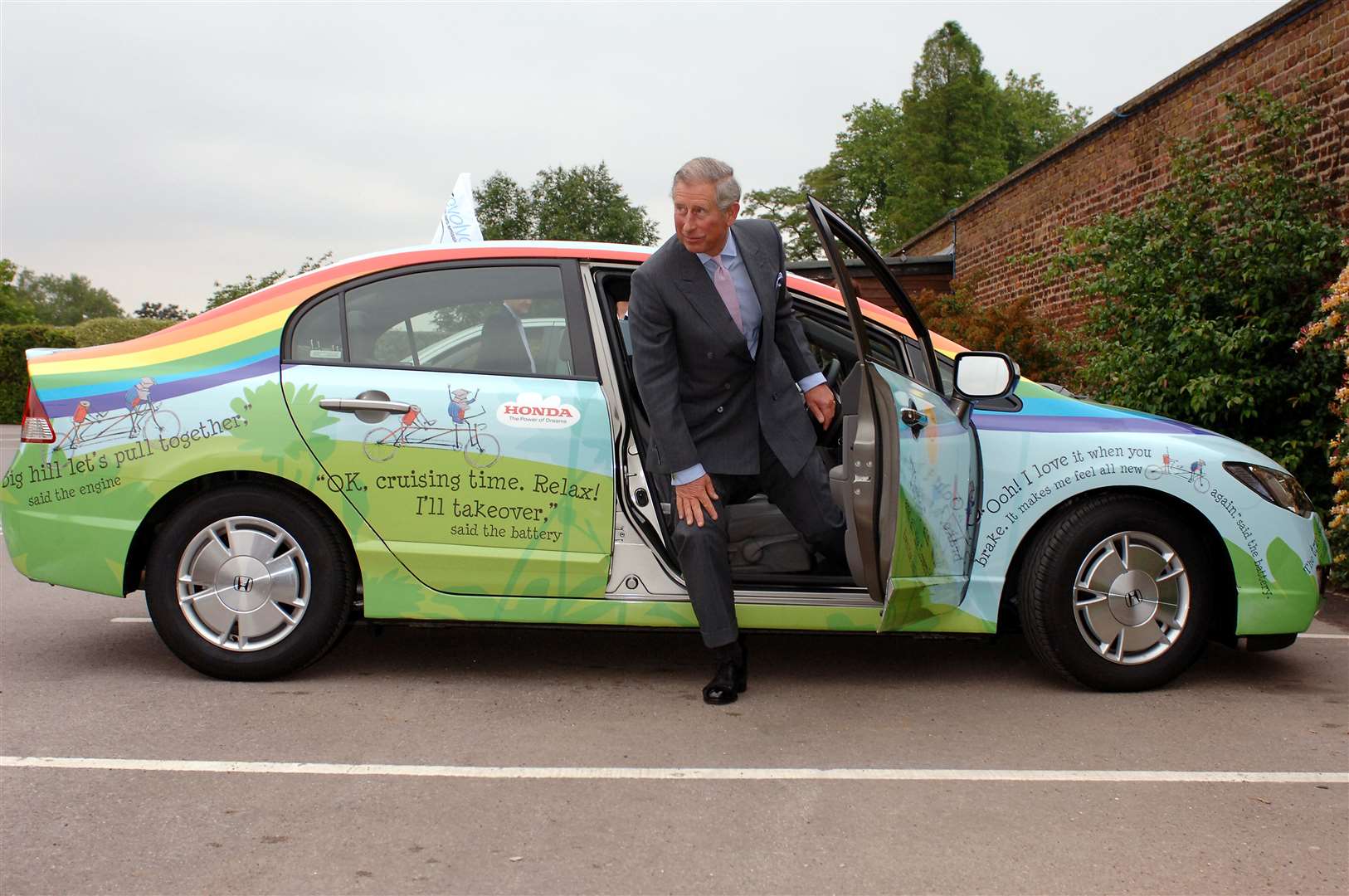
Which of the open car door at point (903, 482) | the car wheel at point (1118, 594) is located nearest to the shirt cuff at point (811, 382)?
the open car door at point (903, 482)

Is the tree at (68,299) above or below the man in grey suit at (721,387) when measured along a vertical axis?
above

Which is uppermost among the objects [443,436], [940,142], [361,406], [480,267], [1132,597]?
[940,142]

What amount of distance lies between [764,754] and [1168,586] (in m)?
1.66

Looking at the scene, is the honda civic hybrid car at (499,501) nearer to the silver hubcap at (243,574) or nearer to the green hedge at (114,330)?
the silver hubcap at (243,574)

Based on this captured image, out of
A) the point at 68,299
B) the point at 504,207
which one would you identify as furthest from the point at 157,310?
the point at 68,299

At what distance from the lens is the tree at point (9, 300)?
169ft

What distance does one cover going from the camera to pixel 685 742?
150 inches

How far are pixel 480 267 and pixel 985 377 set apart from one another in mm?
1864

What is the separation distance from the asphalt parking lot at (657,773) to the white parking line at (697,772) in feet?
0.04

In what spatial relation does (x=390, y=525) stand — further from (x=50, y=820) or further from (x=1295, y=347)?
(x=1295, y=347)

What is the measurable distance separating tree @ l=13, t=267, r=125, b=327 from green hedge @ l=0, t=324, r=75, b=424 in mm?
102609

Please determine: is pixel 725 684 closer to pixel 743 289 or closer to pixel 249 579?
pixel 743 289

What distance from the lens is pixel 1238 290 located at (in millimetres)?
7262

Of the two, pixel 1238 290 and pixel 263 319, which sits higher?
pixel 263 319
